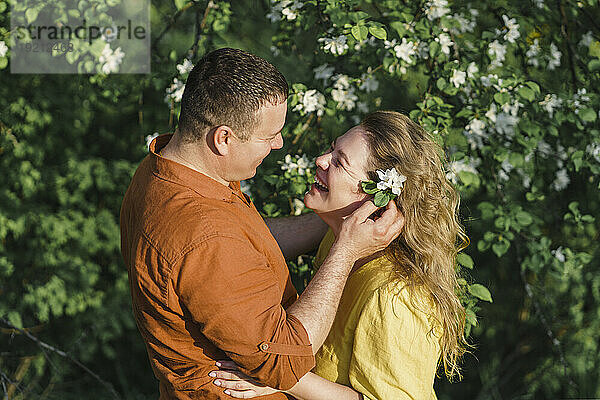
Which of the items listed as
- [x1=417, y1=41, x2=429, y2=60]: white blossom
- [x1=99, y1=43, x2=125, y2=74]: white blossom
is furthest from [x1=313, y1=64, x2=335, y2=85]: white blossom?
[x1=99, y1=43, x2=125, y2=74]: white blossom

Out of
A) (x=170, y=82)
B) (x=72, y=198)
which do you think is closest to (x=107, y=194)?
(x=72, y=198)

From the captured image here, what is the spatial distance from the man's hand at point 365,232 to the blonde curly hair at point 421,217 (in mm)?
81

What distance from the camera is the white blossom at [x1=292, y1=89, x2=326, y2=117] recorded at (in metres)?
2.42

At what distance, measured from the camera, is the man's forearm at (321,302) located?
5.23 ft

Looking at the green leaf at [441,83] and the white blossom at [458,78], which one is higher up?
the white blossom at [458,78]

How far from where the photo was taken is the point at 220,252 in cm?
146

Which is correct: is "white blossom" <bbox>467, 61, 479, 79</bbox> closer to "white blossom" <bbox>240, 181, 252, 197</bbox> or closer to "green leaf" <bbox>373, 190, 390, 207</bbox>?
"green leaf" <bbox>373, 190, 390, 207</bbox>

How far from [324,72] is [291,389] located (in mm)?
1420

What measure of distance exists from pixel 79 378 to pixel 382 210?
2799mm

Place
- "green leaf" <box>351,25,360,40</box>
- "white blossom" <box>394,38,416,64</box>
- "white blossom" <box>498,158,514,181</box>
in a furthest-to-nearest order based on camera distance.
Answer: "white blossom" <box>498,158,514,181</box>, "white blossom" <box>394,38,416,64</box>, "green leaf" <box>351,25,360,40</box>

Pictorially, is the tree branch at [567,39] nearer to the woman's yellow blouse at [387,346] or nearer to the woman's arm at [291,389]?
the woman's yellow blouse at [387,346]

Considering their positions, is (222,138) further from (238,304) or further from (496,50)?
(496,50)

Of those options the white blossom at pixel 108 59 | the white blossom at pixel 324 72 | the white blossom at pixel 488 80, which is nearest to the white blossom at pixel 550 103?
the white blossom at pixel 488 80

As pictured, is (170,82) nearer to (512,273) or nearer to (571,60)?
(571,60)
